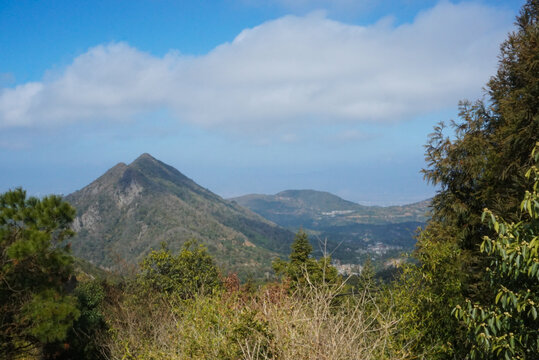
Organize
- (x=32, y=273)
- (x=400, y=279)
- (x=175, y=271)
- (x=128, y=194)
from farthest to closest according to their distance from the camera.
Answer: (x=128, y=194), (x=175, y=271), (x=400, y=279), (x=32, y=273)

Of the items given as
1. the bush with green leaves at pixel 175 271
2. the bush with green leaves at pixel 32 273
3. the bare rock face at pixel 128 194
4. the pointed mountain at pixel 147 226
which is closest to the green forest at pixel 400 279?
the bush with green leaves at pixel 32 273

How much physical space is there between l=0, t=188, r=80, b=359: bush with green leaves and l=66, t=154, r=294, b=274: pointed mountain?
95.0m

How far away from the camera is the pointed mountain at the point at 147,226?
120750mm

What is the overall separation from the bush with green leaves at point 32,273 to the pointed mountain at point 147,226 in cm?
9505

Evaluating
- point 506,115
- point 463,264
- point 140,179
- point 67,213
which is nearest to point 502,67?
point 506,115

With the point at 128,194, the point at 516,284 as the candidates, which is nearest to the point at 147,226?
the point at 128,194

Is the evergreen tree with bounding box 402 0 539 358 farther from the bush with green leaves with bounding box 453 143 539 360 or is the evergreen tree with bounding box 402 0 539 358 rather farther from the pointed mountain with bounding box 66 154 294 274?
the pointed mountain with bounding box 66 154 294 274

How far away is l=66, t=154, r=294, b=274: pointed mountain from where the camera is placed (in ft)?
396

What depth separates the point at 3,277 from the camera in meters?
7.42

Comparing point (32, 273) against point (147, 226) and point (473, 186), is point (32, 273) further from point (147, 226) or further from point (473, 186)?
point (147, 226)

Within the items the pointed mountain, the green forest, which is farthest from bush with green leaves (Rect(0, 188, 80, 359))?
the pointed mountain

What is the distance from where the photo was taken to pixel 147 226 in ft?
474

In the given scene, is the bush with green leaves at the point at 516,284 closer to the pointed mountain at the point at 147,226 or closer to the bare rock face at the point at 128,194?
the pointed mountain at the point at 147,226

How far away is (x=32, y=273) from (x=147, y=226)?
145 meters
